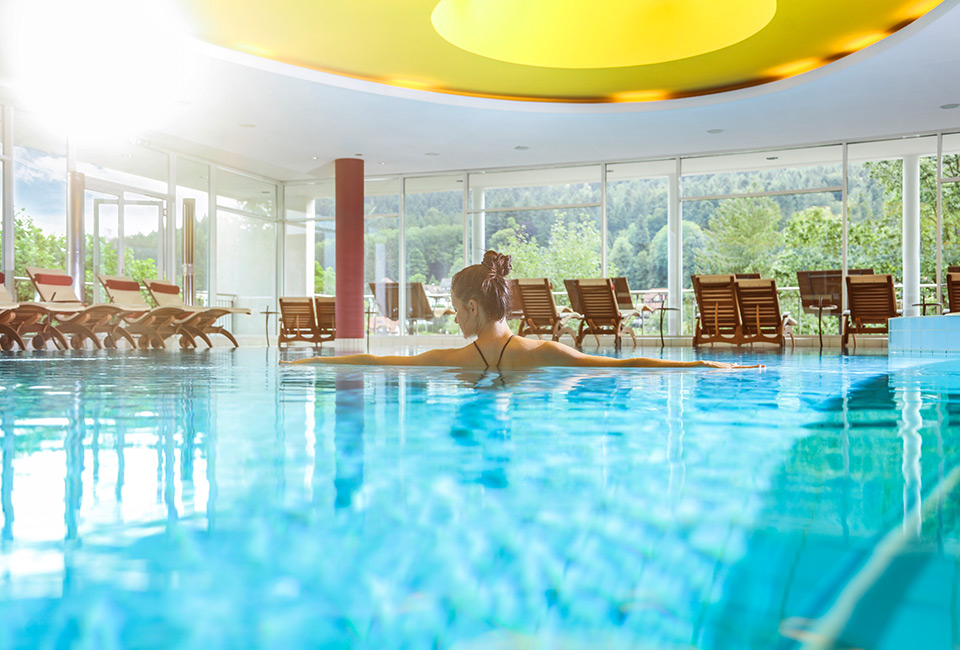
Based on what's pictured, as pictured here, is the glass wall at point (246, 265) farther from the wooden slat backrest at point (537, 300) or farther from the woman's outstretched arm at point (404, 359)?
the woman's outstretched arm at point (404, 359)

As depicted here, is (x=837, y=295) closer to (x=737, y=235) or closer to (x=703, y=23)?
(x=737, y=235)

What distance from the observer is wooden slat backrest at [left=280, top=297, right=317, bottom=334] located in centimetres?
1326

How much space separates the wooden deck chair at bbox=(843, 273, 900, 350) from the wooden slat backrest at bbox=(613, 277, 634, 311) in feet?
10.6

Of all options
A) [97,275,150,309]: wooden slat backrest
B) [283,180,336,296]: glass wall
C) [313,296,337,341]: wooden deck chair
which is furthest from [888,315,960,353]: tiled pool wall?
[283,180,336,296]: glass wall

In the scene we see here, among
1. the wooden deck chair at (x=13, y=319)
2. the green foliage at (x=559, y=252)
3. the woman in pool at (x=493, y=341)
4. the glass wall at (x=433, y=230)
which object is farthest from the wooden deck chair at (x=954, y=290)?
the wooden deck chair at (x=13, y=319)

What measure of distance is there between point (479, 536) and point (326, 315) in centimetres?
1346

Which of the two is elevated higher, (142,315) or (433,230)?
(433,230)

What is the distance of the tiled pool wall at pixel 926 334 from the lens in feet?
24.0

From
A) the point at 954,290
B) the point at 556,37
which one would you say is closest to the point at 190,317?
the point at 556,37

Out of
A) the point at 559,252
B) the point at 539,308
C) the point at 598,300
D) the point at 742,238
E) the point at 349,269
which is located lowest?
the point at 539,308

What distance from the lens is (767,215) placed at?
1423 cm

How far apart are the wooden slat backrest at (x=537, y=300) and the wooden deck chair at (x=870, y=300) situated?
4.30 m

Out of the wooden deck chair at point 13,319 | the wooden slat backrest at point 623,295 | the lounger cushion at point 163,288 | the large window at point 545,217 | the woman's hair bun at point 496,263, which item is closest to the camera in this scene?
the woman's hair bun at point 496,263

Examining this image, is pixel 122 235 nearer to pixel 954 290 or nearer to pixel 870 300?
pixel 870 300
